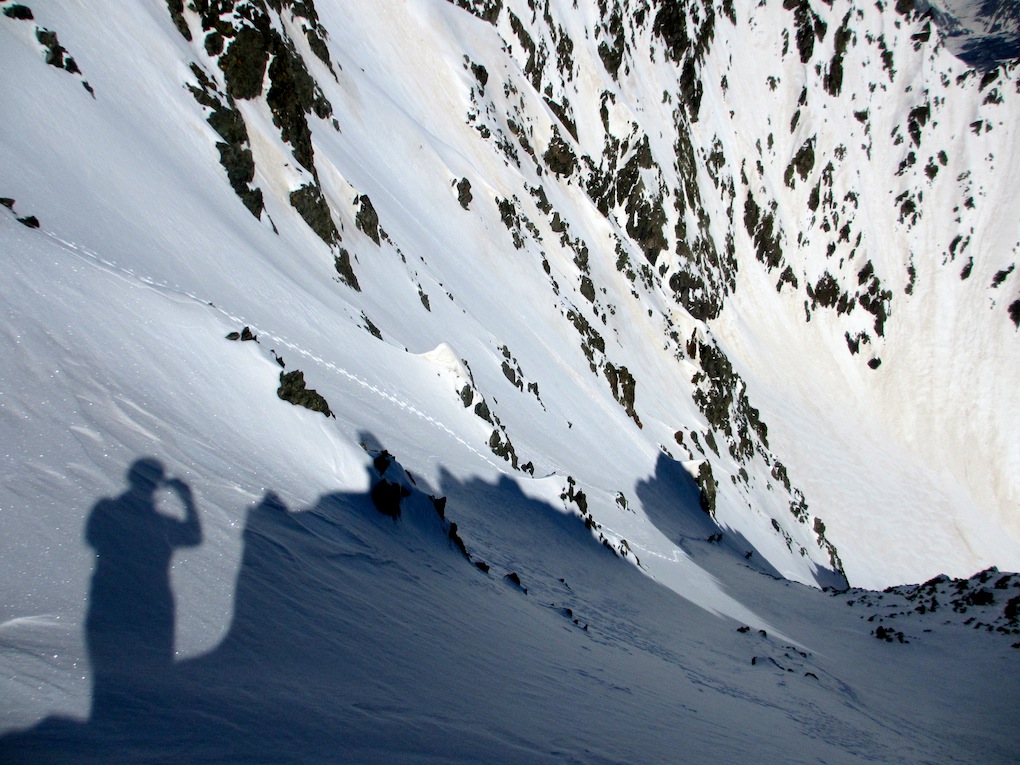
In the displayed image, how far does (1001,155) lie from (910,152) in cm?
884

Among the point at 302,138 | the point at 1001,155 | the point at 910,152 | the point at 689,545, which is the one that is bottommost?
the point at 689,545

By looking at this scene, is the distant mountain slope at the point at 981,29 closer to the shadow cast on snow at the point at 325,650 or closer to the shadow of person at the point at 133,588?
the shadow cast on snow at the point at 325,650

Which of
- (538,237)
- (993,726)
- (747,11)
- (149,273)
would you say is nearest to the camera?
(149,273)

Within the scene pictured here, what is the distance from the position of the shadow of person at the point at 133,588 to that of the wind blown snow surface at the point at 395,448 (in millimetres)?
18

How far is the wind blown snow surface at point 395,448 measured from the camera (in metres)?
3.27

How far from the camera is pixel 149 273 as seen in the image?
770 centimetres

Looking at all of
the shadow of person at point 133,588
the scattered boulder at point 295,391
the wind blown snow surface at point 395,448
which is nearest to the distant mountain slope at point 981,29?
the wind blown snow surface at point 395,448

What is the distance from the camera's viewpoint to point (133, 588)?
10.9 feet

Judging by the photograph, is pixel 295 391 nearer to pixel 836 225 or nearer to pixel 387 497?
pixel 387 497

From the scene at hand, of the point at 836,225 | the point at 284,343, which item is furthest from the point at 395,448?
the point at 836,225

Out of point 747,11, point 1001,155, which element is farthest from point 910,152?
point 747,11

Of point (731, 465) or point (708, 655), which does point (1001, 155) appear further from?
point (708, 655)

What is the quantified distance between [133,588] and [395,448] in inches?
242

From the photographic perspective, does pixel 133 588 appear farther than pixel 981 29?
No
